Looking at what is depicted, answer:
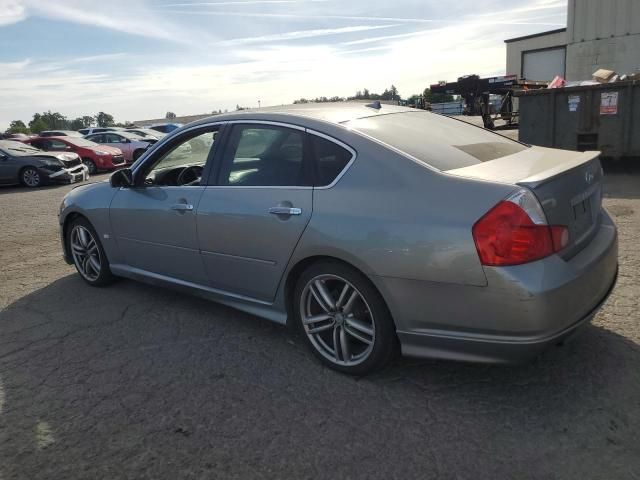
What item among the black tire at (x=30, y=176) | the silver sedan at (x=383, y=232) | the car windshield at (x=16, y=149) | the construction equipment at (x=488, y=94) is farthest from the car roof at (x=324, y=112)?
the construction equipment at (x=488, y=94)

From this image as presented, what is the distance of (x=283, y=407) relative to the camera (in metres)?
3.00

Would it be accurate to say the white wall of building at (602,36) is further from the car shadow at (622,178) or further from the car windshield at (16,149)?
the car windshield at (16,149)

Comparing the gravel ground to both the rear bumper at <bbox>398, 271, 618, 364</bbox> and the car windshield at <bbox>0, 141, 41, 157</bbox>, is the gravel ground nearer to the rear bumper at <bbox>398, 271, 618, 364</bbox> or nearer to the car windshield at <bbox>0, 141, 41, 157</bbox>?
the rear bumper at <bbox>398, 271, 618, 364</bbox>

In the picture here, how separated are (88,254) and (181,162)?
4.49 ft

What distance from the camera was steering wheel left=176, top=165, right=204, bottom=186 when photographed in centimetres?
456

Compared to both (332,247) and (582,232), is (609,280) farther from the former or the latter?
(332,247)

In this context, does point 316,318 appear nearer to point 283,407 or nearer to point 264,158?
point 283,407

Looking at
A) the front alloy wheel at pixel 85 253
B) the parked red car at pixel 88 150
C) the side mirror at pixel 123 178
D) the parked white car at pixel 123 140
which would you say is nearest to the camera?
the side mirror at pixel 123 178

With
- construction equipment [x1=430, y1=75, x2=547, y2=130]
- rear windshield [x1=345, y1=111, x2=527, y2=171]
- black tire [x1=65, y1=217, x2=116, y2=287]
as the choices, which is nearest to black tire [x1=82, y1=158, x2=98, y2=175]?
black tire [x1=65, y1=217, x2=116, y2=287]

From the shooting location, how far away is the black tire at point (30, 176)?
1524 centimetres

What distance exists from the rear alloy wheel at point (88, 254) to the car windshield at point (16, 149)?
12.2 m

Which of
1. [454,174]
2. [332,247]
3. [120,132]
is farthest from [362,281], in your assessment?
[120,132]

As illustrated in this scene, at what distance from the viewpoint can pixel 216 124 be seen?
13.1 ft

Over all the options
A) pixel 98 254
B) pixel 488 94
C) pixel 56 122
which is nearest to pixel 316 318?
pixel 98 254
